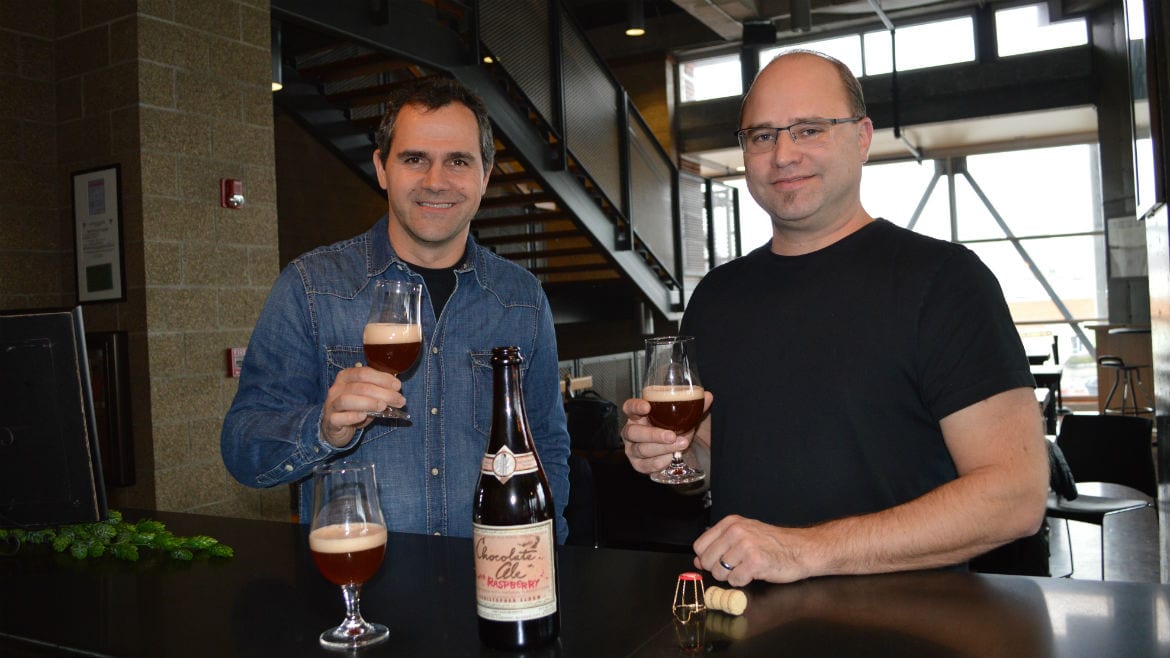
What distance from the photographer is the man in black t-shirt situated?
1.36 metres

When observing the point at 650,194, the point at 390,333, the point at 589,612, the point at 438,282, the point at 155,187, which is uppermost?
the point at 650,194

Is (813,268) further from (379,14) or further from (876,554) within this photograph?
(379,14)

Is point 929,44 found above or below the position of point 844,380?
above

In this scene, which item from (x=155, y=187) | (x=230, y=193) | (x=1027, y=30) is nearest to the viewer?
(x=155, y=187)

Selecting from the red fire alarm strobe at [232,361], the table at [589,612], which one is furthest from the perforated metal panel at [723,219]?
the table at [589,612]

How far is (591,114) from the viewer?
6445 mm

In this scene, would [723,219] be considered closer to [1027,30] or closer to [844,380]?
[1027,30]

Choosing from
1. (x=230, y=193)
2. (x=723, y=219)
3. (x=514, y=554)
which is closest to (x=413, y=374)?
(x=514, y=554)

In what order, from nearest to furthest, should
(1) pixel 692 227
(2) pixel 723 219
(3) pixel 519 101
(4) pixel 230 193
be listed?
(4) pixel 230 193 → (3) pixel 519 101 → (1) pixel 692 227 → (2) pixel 723 219

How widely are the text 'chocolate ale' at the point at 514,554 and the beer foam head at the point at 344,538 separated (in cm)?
13

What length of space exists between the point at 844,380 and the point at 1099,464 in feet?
11.1

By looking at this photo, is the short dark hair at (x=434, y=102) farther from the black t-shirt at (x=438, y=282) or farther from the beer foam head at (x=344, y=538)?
the beer foam head at (x=344, y=538)

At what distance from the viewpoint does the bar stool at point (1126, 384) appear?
32.4 feet

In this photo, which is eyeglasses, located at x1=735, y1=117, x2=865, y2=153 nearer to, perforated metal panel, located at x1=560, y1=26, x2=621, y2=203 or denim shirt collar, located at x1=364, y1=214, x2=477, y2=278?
denim shirt collar, located at x1=364, y1=214, x2=477, y2=278
